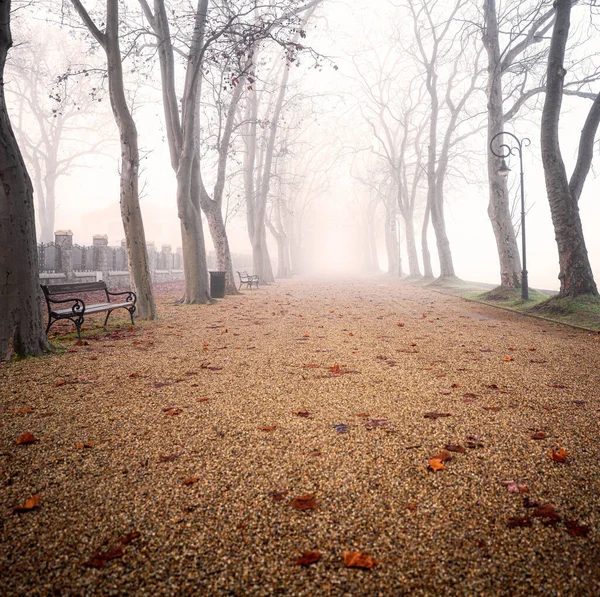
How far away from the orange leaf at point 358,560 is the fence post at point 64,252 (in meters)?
16.6

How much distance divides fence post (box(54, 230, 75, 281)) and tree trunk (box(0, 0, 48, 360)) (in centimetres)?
1149

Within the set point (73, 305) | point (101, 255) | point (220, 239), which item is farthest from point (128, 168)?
point (101, 255)

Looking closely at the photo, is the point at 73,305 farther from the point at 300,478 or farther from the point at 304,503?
the point at 304,503

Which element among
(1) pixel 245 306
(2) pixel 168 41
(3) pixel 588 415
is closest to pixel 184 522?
(3) pixel 588 415

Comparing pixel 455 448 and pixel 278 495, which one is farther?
pixel 455 448

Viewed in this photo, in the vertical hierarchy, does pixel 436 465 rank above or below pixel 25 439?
below

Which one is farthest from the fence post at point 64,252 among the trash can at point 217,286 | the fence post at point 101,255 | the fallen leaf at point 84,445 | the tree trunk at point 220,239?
the fallen leaf at point 84,445

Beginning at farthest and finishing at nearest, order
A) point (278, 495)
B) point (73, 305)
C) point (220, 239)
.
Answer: point (220, 239) < point (73, 305) < point (278, 495)

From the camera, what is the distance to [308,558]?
154cm

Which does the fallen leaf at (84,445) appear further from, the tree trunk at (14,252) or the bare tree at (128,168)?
the bare tree at (128,168)

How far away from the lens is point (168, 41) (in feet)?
32.3

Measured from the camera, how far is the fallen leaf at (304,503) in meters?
1.86

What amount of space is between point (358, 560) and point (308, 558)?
21cm

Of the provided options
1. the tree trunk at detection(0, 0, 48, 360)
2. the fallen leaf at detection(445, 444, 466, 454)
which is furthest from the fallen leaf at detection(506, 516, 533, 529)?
the tree trunk at detection(0, 0, 48, 360)
